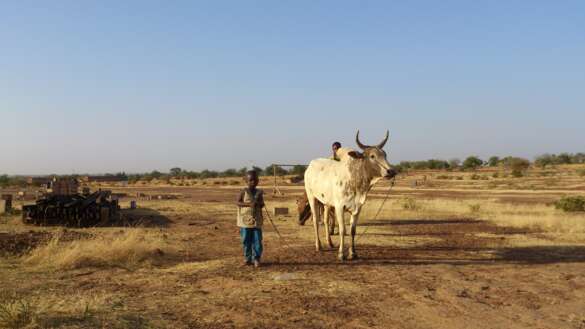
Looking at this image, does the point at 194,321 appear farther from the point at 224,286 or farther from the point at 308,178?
the point at 308,178

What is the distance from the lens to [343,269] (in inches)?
354

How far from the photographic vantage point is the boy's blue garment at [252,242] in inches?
359

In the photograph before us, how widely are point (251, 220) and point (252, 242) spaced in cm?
46

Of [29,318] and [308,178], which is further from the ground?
[308,178]

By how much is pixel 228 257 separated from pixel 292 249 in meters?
1.70

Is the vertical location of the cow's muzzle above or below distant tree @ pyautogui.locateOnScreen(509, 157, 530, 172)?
below

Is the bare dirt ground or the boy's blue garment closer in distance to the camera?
the bare dirt ground

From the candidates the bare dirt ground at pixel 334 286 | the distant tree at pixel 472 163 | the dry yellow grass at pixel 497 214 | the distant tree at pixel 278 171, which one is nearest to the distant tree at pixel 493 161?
the distant tree at pixel 472 163

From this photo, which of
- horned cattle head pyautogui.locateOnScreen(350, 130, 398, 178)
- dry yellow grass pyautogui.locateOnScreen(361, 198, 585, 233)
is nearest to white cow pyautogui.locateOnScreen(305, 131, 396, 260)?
horned cattle head pyautogui.locateOnScreen(350, 130, 398, 178)

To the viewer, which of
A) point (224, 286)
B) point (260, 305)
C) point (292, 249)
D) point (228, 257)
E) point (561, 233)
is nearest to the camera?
point (260, 305)

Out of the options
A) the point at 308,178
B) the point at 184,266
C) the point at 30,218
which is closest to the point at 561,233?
the point at 308,178

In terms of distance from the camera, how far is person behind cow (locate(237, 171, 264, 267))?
9.12 m

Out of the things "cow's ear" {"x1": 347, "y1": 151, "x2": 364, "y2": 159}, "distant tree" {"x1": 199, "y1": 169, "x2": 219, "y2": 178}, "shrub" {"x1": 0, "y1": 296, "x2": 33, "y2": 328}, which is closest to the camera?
"shrub" {"x1": 0, "y1": 296, "x2": 33, "y2": 328}

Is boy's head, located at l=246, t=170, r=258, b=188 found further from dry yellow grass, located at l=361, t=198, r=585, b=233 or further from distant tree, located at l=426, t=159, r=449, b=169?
distant tree, located at l=426, t=159, r=449, b=169
